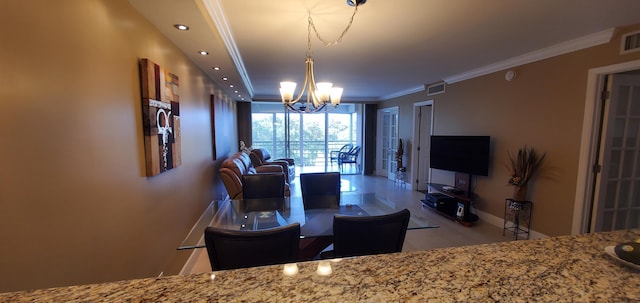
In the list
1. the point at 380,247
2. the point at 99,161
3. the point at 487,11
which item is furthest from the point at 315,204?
the point at 487,11

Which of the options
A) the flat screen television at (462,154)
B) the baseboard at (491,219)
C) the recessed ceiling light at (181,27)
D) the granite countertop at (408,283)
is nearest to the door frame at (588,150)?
the baseboard at (491,219)

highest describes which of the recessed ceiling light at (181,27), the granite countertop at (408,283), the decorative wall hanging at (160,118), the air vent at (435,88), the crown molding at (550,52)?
the crown molding at (550,52)

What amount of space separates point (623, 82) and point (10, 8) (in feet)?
14.6

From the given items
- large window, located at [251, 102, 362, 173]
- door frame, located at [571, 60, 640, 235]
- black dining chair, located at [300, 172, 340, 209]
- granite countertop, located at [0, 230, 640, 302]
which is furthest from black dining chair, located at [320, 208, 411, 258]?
large window, located at [251, 102, 362, 173]

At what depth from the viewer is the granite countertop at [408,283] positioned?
0.71 meters

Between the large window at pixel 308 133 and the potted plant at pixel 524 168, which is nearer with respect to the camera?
the potted plant at pixel 524 168

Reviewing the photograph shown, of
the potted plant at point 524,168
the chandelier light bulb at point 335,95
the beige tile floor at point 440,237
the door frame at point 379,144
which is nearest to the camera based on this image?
the chandelier light bulb at point 335,95

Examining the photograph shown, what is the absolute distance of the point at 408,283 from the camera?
2.54 feet

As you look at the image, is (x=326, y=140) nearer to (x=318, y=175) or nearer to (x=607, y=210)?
(x=318, y=175)

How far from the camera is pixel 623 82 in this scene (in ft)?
8.50

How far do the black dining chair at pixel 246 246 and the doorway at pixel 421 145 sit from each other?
5095 millimetres

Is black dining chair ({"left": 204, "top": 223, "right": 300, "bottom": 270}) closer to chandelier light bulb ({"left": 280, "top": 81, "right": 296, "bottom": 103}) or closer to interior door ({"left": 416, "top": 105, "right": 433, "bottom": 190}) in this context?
chandelier light bulb ({"left": 280, "top": 81, "right": 296, "bottom": 103})

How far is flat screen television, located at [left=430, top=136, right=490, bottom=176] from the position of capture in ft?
12.4

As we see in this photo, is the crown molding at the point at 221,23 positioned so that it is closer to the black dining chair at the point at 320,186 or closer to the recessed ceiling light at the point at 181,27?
the recessed ceiling light at the point at 181,27
